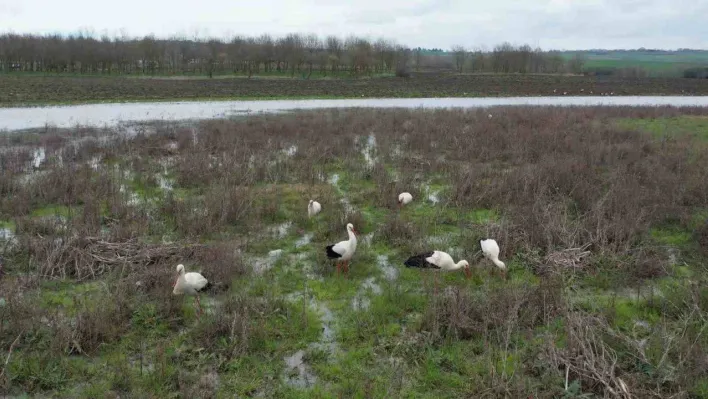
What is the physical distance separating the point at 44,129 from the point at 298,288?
20.4 meters

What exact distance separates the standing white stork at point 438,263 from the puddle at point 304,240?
8.04 ft

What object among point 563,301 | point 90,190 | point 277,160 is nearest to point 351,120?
point 277,160

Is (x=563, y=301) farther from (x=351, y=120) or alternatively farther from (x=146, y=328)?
(x=351, y=120)

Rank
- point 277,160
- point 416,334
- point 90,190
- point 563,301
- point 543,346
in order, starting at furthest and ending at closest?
point 277,160 < point 90,190 < point 563,301 < point 416,334 < point 543,346

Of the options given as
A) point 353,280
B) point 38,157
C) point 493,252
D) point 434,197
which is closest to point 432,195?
point 434,197

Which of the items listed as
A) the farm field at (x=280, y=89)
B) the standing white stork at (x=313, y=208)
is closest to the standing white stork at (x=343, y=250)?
the standing white stork at (x=313, y=208)

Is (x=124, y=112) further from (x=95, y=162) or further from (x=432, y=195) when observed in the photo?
(x=432, y=195)

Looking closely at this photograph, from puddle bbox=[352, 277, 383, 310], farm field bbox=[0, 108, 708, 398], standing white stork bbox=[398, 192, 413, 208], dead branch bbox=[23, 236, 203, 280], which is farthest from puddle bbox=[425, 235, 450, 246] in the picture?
dead branch bbox=[23, 236, 203, 280]

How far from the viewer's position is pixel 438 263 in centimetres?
817

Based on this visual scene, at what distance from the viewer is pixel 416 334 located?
658 cm

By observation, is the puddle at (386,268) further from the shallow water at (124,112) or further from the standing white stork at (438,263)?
the shallow water at (124,112)

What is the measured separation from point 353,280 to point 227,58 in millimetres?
74714

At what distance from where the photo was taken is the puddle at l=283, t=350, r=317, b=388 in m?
5.86

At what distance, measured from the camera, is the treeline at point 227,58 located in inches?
2726
